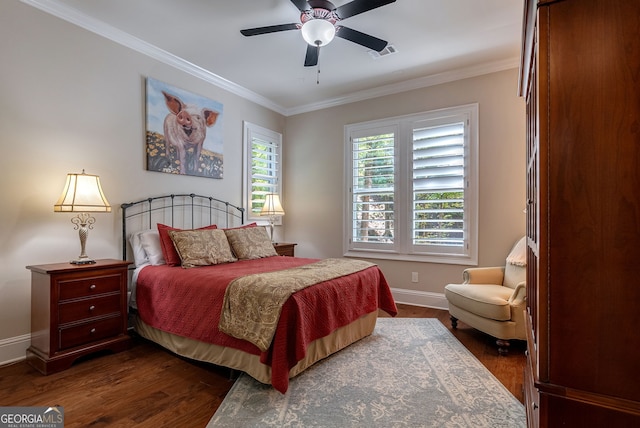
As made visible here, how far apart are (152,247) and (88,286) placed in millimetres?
668

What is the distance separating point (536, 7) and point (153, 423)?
249 cm

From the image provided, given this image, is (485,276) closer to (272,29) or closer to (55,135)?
(272,29)

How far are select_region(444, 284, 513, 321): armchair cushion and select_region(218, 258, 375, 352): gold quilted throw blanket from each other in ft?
4.82

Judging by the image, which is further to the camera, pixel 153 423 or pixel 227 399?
pixel 227 399

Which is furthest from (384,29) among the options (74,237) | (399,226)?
(74,237)

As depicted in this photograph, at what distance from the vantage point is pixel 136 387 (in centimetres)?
221

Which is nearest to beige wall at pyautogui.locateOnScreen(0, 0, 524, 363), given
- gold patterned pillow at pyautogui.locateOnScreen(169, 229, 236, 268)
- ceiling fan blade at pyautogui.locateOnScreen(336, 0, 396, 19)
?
gold patterned pillow at pyautogui.locateOnScreen(169, 229, 236, 268)

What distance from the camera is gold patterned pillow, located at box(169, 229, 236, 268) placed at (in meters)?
3.03

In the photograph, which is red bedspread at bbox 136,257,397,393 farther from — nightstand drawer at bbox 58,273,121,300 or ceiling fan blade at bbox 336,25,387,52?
ceiling fan blade at bbox 336,25,387,52

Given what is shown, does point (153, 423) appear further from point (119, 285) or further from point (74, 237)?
point (74, 237)

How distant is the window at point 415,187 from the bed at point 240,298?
4.07ft

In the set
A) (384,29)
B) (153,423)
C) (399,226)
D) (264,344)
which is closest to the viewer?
(153,423)

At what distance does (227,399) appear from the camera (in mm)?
2064

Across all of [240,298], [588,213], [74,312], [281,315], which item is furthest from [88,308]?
[588,213]
